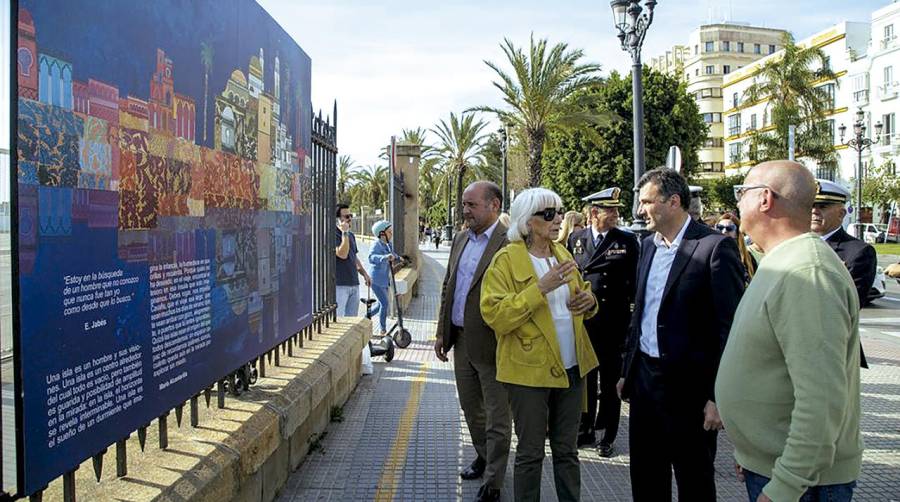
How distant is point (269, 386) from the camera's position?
190 inches

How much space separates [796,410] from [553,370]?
70.7 inches

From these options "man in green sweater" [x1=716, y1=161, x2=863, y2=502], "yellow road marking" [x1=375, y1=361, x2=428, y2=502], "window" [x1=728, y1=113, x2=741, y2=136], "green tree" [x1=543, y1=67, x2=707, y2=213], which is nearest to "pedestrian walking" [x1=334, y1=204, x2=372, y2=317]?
"yellow road marking" [x1=375, y1=361, x2=428, y2=502]

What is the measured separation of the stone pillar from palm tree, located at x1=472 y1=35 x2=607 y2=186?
12.3 meters

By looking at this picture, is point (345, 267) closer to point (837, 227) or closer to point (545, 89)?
point (837, 227)

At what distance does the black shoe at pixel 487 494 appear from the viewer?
4.49 metres

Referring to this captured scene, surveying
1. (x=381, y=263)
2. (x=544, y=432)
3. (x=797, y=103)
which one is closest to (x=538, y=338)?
(x=544, y=432)

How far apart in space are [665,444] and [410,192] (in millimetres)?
14878

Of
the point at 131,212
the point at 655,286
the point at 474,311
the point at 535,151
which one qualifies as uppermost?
the point at 535,151

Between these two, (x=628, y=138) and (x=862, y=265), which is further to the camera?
Answer: (x=628, y=138)

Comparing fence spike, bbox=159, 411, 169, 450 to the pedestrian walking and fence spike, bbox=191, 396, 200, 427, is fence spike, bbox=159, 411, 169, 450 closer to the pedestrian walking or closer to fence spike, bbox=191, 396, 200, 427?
fence spike, bbox=191, 396, 200, 427

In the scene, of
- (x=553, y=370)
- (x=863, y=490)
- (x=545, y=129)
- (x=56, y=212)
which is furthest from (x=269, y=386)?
(x=545, y=129)

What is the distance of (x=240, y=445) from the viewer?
3.71 m

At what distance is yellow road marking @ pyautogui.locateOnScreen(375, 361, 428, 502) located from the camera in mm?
Result: 4805

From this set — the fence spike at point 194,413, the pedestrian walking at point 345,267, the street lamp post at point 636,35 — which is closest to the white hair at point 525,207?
the fence spike at point 194,413
